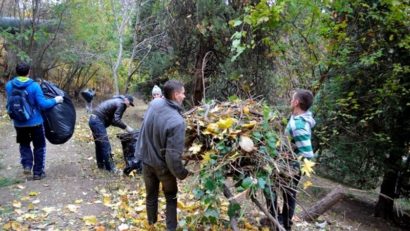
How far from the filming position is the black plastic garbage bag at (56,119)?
6266 mm

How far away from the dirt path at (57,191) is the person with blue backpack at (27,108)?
1.60 ft

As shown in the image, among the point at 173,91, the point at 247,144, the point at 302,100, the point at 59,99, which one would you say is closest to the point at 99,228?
the point at 173,91

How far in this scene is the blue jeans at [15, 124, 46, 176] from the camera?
6.18 metres

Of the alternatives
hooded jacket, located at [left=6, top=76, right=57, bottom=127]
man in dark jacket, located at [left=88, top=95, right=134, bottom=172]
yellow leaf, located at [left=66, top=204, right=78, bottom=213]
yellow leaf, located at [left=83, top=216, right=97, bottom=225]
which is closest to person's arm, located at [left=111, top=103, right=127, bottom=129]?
man in dark jacket, located at [left=88, top=95, right=134, bottom=172]

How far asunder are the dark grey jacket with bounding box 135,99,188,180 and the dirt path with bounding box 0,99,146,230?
1.53m

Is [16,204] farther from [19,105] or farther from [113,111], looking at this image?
[113,111]

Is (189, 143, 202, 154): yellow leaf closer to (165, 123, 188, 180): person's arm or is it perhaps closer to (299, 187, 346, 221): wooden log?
(165, 123, 188, 180): person's arm

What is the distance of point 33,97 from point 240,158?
3862mm

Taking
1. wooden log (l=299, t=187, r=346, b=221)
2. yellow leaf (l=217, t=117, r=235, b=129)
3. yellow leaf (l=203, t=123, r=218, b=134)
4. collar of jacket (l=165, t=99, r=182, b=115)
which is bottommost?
wooden log (l=299, t=187, r=346, b=221)

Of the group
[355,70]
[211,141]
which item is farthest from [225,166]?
[355,70]

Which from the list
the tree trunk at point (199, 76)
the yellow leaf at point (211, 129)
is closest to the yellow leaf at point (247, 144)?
the yellow leaf at point (211, 129)

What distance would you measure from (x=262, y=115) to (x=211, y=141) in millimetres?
692

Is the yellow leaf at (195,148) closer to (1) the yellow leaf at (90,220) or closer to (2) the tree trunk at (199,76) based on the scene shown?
(1) the yellow leaf at (90,220)

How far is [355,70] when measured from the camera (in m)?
8.83
